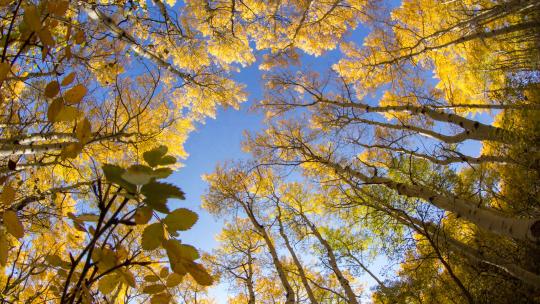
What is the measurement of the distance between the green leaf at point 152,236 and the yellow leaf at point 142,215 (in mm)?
14

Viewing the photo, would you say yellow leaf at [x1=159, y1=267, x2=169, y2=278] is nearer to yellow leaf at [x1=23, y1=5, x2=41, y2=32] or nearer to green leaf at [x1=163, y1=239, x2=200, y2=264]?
green leaf at [x1=163, y1=239, x2=200, y2=264]

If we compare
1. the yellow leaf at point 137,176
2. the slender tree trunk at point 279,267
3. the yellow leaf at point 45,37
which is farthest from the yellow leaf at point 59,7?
the slender tree trunk at point 279,267

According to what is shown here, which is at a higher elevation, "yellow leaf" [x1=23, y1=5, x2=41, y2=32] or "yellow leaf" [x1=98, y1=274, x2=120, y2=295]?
"yellow leaf" [x1=23, y1=5, x2=41, y2=32]

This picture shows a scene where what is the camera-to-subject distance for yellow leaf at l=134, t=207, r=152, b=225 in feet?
1.32

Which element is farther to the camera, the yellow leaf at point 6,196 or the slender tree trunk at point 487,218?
the slender tree trunk at point 487,218

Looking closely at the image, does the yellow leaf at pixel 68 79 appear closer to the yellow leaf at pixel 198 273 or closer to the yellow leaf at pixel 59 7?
the yellow leaf at pixel 59 7

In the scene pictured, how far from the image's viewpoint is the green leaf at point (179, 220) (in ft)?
1.41

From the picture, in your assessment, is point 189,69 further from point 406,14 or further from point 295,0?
point 406,14

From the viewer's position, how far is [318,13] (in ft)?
25.5

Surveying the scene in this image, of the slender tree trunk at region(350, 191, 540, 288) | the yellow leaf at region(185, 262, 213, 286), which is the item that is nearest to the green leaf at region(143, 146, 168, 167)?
the yellow leaf at region(185, 262, 213, 286)

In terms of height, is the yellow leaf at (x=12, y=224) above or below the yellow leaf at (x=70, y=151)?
below

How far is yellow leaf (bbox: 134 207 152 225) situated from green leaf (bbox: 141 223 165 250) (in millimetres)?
14

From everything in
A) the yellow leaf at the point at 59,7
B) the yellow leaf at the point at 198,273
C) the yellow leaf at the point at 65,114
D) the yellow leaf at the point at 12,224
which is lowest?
the yellow leaf at the point at 198,273

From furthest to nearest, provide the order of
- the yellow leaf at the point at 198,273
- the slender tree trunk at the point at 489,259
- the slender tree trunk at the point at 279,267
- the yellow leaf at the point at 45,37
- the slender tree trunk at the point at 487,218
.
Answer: the slender tree trunk at the point at 279,267 < the slender tree trunk at the point at 489,259 < the slender tree trunk at the point at 487,218 < the yellow leaf at the point at 45,37 < the yellow leaf at the point at 198,273
